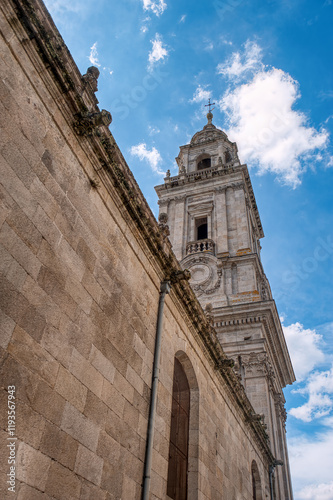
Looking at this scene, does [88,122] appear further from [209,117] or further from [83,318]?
[209,117]

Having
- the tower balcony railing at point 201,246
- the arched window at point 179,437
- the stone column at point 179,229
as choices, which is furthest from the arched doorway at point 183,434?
the stone column at point 179,229

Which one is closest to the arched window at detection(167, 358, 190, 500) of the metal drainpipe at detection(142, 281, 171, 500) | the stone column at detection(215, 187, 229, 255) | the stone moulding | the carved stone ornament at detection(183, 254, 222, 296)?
the stone moulding

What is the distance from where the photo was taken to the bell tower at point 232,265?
2128 cm

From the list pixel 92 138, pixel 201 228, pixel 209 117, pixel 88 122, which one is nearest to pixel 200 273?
pixel 201 228

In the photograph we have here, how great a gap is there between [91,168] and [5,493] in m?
4.82

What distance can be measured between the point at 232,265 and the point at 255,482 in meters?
11.6

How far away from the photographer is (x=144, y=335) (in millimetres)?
8016

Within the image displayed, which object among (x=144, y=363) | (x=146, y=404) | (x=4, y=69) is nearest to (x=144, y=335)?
(x=144, y=363)

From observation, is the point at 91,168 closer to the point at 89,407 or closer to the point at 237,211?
the point at 89,407

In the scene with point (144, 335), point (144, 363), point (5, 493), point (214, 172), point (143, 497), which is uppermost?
point (214, 172)

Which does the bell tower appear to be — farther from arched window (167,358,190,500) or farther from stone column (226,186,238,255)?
arched window (167,358,190,500)

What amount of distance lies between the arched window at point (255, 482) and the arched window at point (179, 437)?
7.60 metres

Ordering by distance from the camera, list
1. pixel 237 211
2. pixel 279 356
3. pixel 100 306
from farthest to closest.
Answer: pixel 237 211
pixel 279 356
pixel 100 306

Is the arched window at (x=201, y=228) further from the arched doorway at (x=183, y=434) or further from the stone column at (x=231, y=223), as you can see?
the arched doorway at (x=183, y=434)
